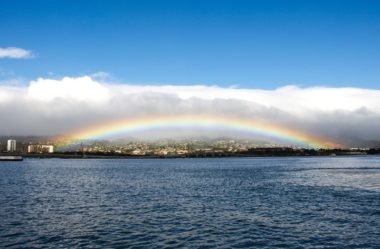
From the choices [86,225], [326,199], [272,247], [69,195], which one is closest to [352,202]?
[326,199]

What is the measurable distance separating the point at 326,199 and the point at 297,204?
7134 mm

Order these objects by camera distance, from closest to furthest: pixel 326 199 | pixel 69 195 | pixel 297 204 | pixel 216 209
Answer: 1. pixel 216 209
2. pixel 297 204
3. pixel 326 199
4. pixel 69 195

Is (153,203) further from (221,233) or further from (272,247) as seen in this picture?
(272,247)

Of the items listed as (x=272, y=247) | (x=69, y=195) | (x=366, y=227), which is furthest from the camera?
(x=69, y=195)

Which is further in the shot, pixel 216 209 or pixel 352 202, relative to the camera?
pixel 352 202

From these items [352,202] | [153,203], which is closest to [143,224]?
[153,203]

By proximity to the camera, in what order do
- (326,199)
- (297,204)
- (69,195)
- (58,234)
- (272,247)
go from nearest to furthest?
(272,247) → (58,234) → (297,204) → (326,199) → (69,195)

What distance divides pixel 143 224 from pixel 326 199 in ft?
97.2

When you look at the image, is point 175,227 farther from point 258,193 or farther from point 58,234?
point 258,193

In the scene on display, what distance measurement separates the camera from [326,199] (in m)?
61.4

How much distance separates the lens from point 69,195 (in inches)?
2758

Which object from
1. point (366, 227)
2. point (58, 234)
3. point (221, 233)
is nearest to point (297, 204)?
point (366, 227)

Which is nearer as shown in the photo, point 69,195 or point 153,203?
point 153,203

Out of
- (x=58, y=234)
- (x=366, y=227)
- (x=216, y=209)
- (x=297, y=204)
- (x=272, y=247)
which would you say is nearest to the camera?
(x=272, y=247)
